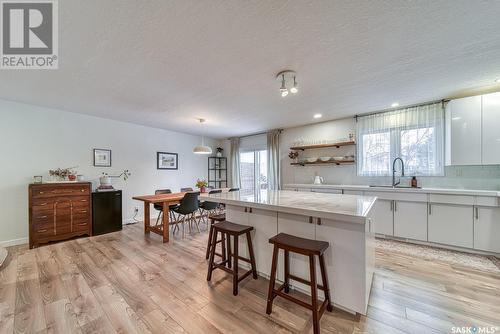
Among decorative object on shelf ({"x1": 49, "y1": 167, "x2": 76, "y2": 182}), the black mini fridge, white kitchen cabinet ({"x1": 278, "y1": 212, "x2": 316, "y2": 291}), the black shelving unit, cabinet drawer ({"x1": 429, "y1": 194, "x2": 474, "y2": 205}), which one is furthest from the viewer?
the black shelving unit

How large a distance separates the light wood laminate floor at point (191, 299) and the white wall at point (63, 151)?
119 cm

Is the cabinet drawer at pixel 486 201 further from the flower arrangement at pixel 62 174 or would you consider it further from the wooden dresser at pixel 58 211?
the flower arrangement at pixel 62 174

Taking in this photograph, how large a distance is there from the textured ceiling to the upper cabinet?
0.29 meters

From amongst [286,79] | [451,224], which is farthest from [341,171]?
[286,79]

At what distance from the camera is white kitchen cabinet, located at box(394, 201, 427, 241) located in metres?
3.13

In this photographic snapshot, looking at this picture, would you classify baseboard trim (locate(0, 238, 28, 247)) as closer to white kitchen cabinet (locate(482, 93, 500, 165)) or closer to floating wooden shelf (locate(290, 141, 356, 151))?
floating wooden shelf (locate(290, 141, 356, 151))

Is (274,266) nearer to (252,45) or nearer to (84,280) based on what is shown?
(252,45)

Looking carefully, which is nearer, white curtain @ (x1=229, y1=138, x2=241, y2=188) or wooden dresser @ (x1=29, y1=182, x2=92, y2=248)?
wooden dresser @ (x1=29, y1=182, x2=92, y2=248)

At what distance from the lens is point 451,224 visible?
294cm

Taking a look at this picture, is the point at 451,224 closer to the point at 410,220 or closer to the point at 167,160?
the point at 410,220

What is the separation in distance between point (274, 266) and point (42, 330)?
73.8 inches

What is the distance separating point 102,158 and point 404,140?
20.5ft
